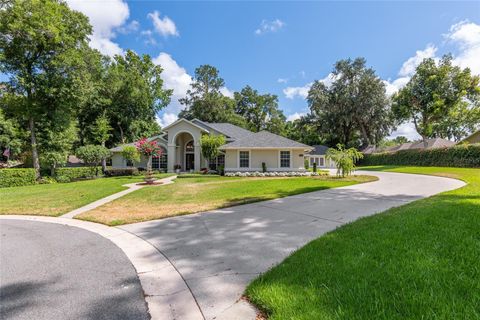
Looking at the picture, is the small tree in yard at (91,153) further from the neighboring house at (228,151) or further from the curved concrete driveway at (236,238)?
the curved concrete driveway at (236,238)

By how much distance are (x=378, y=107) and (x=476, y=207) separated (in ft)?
121

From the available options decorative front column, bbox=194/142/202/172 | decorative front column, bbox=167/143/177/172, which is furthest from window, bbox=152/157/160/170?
decorative front column, bbox=194/142/202/172

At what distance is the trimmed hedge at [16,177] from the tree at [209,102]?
1020 inches

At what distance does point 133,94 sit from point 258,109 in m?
24.2

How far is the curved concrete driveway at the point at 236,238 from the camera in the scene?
2881 mm

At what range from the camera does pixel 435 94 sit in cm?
2812

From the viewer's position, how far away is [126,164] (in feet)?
87.7

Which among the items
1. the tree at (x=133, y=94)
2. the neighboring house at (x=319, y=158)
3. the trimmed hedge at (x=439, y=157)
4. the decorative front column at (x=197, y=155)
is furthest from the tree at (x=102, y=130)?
the trimmed hedge at (x=439, y=157)

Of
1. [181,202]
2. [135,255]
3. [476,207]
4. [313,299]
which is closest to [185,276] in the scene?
[135,255]

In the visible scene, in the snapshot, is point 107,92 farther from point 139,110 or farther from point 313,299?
point 313,299

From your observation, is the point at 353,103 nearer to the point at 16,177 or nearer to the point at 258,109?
the point at 258,109

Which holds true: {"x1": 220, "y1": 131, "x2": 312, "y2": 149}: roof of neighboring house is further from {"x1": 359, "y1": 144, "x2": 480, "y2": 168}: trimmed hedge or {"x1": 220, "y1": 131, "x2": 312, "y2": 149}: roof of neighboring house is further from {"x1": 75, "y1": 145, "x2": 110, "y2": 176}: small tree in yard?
{"x1": 359, "y1": 144, "x2": 480, "y2": 168}: trimmed hedge

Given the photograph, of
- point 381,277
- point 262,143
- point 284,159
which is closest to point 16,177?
point 262,143

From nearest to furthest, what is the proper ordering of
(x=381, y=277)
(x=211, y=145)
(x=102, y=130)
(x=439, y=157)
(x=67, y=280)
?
(x=381, y=277) → (x=67, y=280) → (x=211, y=145) → (x=439, y=157) → (x=102, y=130)
